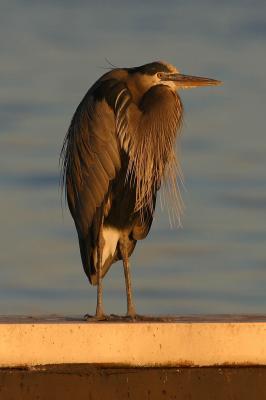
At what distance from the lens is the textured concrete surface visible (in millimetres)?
9406

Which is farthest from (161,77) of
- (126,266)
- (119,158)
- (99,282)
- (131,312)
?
(131,312)

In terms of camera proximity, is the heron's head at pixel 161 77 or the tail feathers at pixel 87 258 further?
the heron's head at pixel 161 77

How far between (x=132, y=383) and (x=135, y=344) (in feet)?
0.98

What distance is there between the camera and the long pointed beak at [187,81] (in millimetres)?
11977

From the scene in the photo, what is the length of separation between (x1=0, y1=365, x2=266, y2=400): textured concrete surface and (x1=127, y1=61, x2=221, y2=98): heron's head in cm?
326

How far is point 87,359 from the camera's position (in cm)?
950

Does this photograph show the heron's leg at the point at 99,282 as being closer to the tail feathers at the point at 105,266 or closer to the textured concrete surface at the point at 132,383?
the tail feathers at the point at 105,266

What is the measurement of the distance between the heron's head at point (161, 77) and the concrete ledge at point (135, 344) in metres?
2.96

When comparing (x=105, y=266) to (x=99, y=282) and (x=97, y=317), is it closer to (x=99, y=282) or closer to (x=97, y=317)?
(x=99, y=282)

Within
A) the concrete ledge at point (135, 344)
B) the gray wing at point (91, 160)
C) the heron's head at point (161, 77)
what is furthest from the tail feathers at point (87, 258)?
the concrete ledge at point (135, 344)

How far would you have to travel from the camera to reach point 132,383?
954 centimetres

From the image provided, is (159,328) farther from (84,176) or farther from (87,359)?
(84,176)

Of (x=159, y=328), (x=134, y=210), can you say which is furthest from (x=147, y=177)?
(x=159, y=328)

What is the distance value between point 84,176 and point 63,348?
253 cm
